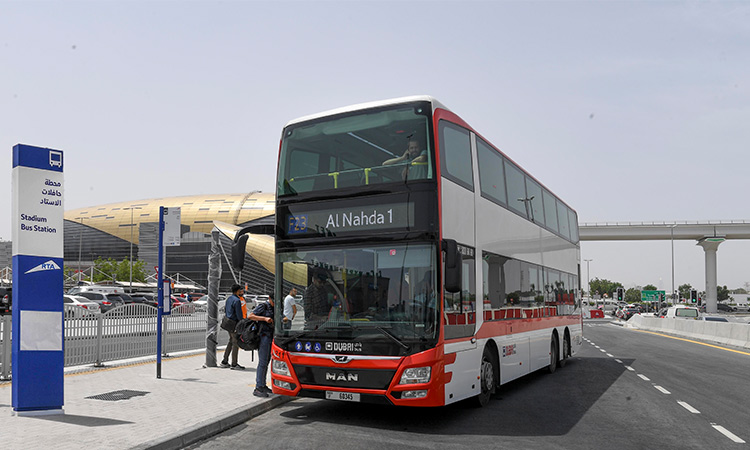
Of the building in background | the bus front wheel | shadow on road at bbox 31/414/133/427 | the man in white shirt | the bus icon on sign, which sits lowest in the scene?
the bus front wheel

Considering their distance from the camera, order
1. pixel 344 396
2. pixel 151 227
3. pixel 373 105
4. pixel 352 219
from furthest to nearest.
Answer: pixel 151 227 → pixel 373 105 → pixel 352 219 → pixel 344 396

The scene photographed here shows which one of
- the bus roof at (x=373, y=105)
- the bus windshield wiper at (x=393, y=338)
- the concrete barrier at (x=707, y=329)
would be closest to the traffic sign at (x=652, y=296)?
the concrete barrier at (x=707, y=329)

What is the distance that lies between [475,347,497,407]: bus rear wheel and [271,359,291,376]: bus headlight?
2.73 m

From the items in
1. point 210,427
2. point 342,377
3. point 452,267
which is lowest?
point 210,427

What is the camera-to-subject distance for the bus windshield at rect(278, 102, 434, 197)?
8.24 metres

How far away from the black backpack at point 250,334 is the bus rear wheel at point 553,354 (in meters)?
7.08

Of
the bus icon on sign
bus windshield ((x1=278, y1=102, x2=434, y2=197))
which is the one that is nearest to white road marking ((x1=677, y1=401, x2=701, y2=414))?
bus windshield ((x1=278, y1=102, x2=434, y2=197))

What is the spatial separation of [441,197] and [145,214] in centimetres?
12742

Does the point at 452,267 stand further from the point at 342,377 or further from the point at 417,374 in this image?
the point at 342,377

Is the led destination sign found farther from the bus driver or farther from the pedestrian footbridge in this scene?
the pedestrian footbridge

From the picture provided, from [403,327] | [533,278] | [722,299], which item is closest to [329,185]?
[403,327]

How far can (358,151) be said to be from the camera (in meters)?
8.62

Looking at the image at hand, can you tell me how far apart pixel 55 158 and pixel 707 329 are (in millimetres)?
28246

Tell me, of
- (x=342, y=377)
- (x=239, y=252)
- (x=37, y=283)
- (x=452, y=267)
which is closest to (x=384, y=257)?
(x=452, y=267)
